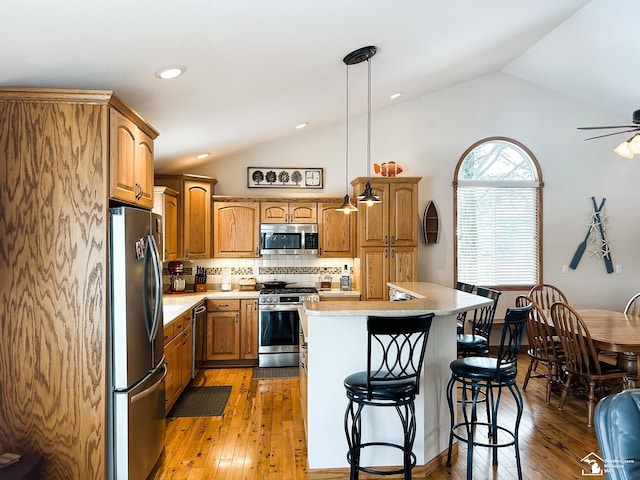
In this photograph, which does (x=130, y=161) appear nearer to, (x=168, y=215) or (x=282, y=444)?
(x=168, y=215)

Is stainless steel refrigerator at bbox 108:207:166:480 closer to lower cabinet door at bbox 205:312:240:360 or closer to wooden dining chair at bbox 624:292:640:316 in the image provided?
lower cabinet door at bbox 205:312:240:360

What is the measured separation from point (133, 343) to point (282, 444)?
150cm

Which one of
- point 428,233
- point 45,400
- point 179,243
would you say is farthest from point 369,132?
point 45,400

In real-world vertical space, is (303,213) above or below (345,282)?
above

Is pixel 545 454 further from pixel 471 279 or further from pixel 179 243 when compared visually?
pixel 179 243

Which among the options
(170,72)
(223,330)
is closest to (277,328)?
(223,330)

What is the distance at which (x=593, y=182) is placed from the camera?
6012 millimetres

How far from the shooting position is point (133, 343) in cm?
242

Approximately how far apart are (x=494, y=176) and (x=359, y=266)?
2.45 metres

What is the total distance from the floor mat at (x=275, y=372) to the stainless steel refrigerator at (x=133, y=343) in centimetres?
214

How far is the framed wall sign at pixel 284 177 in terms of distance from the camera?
5750mm

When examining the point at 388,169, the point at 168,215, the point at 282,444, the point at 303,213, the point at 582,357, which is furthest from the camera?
the point at 303,213

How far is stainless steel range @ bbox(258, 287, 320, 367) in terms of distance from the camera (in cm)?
513

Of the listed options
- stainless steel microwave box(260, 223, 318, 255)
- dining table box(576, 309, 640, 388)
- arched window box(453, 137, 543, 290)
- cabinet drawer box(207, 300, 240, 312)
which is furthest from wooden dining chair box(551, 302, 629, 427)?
cabinet drawer box(207, 300, 240, 312)
